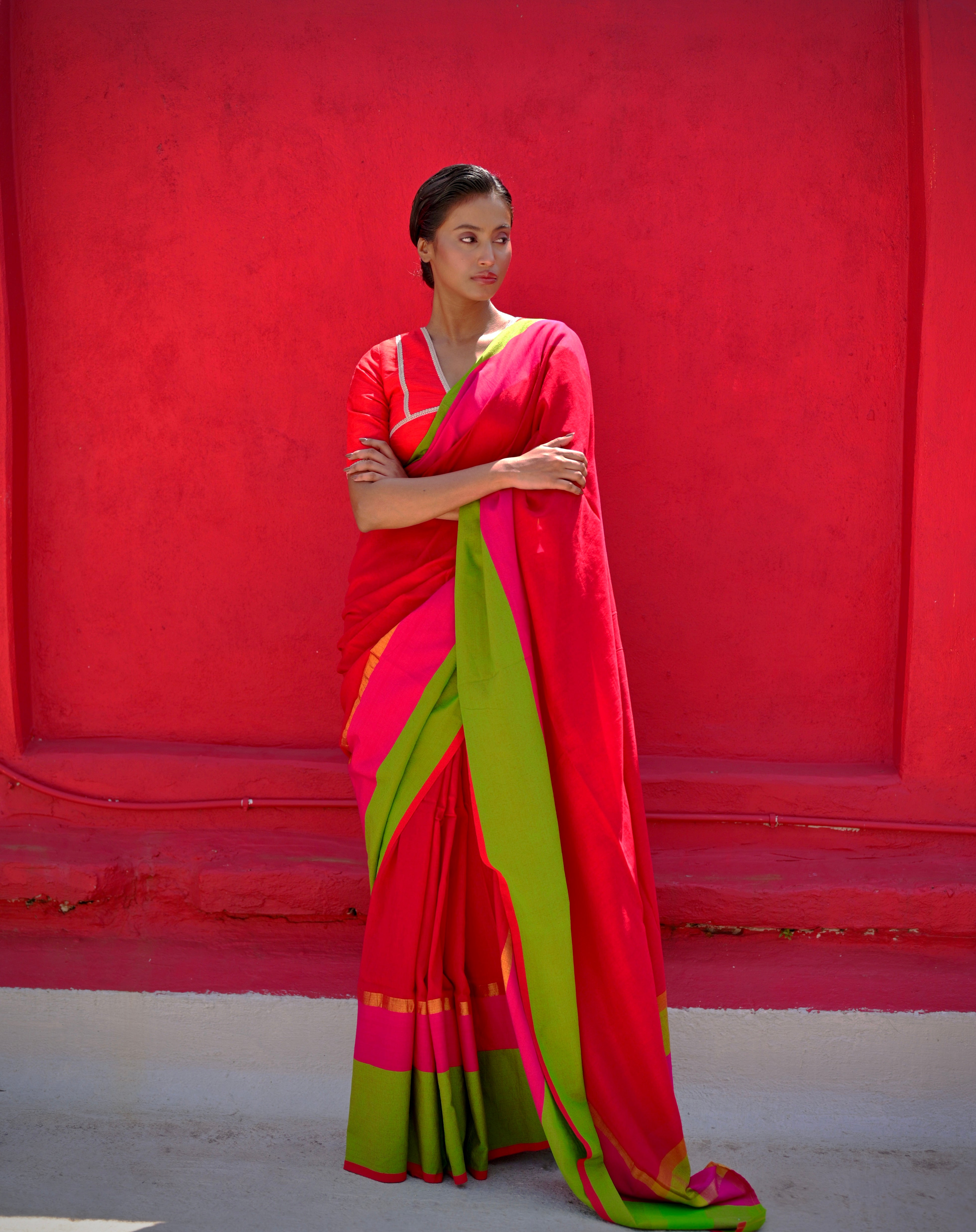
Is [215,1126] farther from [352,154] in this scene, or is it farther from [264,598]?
[352,154]

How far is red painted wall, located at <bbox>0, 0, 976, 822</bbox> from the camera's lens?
2697 mm

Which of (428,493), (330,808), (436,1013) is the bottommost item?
(436,1013)

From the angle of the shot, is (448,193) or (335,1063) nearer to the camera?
(448,193)

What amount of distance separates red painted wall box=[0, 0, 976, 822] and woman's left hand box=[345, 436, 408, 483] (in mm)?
582

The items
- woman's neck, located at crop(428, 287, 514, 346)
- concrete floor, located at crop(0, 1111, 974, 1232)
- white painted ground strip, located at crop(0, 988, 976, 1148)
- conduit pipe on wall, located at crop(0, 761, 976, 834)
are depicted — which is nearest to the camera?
concrete floor, located at crop(0, 1111, 974, 1232)

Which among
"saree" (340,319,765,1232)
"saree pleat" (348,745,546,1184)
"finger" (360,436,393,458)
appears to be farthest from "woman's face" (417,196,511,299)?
"saree pleat" (348,745,546,1184)

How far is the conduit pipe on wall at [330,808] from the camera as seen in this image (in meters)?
2.66

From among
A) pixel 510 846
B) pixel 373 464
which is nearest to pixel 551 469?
pixel 373 464

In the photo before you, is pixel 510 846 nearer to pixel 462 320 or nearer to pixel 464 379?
pixel 464 379

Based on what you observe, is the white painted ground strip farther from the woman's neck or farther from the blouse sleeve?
the woman's neck

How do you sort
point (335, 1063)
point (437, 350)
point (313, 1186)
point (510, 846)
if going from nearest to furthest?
point (510, 846) < point (313, 1186) < point (437, 350) < point (335, 1063)

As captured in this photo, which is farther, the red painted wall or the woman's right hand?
the red painted wall

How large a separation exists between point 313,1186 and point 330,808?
87cm

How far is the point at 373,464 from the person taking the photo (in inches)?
87.5
